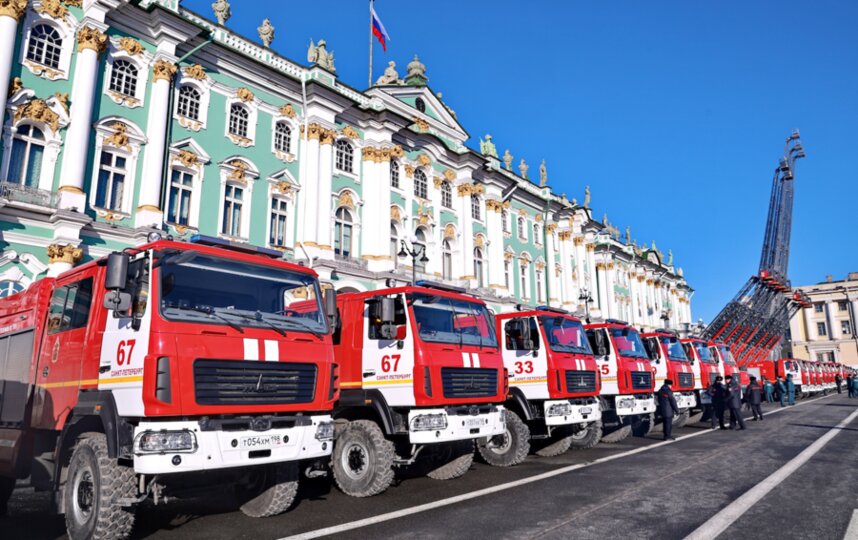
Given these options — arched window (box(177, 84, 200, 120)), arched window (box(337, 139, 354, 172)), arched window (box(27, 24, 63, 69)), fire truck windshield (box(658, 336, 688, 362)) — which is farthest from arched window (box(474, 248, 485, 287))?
arched window (box(27, 24, 63, 69))

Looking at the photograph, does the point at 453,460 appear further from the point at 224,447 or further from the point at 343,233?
the point at 343,233

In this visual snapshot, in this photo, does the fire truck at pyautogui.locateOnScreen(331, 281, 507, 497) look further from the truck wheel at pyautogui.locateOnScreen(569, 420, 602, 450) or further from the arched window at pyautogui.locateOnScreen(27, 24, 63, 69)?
the arched window at pyautogui.locateOnScreen(27, 24, 63, 69)

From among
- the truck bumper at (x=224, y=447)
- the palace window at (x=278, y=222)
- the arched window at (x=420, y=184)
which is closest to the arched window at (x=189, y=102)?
the palace window at (x=278, y=222)

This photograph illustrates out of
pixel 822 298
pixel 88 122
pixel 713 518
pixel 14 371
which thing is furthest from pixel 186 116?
pixel 822 298

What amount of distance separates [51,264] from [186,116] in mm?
7301

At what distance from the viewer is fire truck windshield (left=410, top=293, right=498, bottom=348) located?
9164mm

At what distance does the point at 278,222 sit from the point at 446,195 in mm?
11349

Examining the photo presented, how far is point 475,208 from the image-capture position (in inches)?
1332

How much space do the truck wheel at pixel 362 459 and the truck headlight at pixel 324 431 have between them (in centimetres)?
153

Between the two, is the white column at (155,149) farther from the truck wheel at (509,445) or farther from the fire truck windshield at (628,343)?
the fire truck windshield at (628,343)

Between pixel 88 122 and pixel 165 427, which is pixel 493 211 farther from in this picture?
pixel 165 427

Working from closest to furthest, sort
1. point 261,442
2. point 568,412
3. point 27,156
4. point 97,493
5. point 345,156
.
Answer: point 97,493, point 261,442, point 568,412, point 27,156, point 345,156

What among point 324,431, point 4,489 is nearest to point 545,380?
point 324,431

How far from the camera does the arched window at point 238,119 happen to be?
22.3 meters
